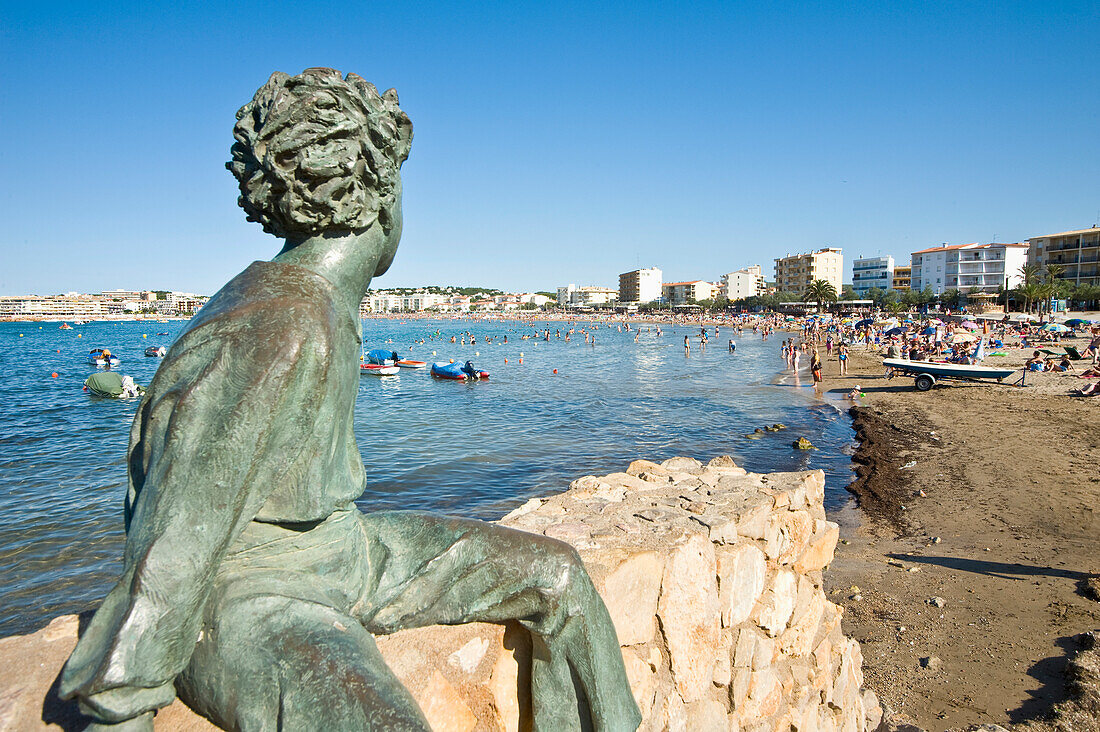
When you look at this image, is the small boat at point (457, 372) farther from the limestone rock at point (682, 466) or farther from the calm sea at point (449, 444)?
the limestone rock at point (682, 466)

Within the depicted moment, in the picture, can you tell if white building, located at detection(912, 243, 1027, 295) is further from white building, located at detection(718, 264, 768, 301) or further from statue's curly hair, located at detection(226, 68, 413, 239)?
statue's curly hair, located at detection(226, 68, 413, 239)

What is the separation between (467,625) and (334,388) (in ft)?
3.68

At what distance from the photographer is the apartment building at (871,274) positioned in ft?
422

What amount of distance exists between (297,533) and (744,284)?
17042 cm

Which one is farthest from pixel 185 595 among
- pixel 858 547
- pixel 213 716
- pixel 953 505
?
pixel 953 505

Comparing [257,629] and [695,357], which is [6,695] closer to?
[257,629]

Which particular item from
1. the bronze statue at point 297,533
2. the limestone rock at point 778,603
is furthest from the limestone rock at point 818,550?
the bronze statue at point 297,533

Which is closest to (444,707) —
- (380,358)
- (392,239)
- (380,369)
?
(392,239)

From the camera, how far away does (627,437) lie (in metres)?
21.4

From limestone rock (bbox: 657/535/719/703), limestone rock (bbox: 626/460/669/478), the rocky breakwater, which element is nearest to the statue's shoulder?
the rocky breakwater

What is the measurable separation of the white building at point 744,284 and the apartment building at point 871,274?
2727 centimetres

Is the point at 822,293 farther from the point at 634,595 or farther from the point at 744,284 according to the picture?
the point at 634,595

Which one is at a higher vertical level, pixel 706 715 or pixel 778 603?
pixel 778 603

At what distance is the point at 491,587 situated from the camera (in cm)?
200
